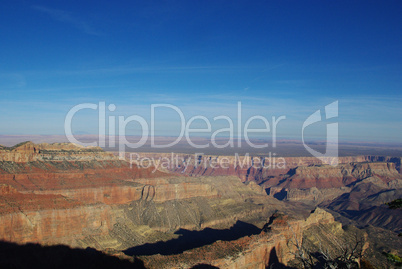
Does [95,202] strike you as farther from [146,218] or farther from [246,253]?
[246,253]

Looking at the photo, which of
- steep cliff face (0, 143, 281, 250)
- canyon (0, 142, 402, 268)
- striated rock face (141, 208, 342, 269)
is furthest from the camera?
steep cliff face (0, 143, 281, 250)

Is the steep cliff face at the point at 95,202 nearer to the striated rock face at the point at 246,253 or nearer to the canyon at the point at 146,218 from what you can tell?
the canyon at the point at 146,218

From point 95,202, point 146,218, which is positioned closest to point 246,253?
point 95,202

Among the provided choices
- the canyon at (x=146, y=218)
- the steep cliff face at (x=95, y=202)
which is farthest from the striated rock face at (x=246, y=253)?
the steep cliff face at (x=95, y=202)

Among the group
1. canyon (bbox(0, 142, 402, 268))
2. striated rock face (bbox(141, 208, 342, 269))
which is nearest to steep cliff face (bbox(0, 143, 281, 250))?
canyon (bbox(0, 142, 402, 268))

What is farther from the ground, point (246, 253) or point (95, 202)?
point (95, 202)

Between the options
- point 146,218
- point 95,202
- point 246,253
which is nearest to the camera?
point 246,253

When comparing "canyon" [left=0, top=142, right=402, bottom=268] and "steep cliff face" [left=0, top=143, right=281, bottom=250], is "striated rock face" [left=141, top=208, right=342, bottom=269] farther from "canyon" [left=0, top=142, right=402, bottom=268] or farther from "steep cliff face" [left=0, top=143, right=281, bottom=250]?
"steep cliff face" [left=0, top=143, right=281, bottom=250]

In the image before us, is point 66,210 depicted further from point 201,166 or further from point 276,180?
point 201,166

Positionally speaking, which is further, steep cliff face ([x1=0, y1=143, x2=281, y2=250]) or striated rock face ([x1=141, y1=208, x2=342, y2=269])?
steep cliff face ([x1=0, y1=143, x2=281, y2=250])

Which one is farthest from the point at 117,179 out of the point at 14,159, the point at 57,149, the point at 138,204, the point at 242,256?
the point at 242,256

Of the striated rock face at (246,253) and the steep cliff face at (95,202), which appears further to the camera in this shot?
the steep cliff face at (95,202)
